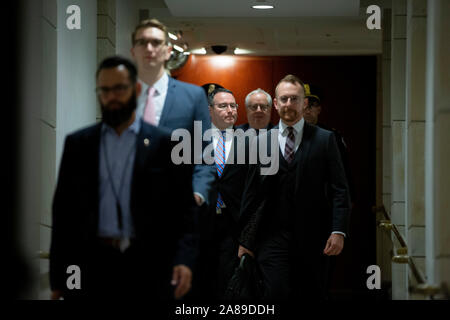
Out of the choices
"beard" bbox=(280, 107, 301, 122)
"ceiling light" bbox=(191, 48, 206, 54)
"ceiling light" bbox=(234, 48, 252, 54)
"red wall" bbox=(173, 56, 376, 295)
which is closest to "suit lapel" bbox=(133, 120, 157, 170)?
"beard" bbox=(280, 107, 301, 122)

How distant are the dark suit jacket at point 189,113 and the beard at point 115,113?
0.30m

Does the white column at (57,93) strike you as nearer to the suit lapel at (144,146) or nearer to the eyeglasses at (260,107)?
the suit lapel at (144,146)

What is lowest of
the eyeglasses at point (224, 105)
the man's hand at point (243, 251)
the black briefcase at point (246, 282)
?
the black briefcase at point (246, 282)

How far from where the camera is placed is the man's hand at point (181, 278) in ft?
13.1

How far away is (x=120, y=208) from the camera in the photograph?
391 centimetres

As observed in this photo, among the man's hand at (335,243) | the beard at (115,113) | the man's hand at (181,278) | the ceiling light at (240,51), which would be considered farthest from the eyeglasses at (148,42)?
the ceiling light at (240,51)

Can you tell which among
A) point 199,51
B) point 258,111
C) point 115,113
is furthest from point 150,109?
point 199,51

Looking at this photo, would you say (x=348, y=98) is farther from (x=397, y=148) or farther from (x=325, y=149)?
(x=325, y=149)

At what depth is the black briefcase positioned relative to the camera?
5.26 metres

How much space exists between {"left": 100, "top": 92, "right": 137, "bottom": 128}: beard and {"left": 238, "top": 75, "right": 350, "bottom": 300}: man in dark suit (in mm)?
1557

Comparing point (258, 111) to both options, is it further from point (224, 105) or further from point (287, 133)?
point (287, 133)

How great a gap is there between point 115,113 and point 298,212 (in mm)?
1683

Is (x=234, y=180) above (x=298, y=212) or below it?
above

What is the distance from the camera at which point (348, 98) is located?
11.0 m
